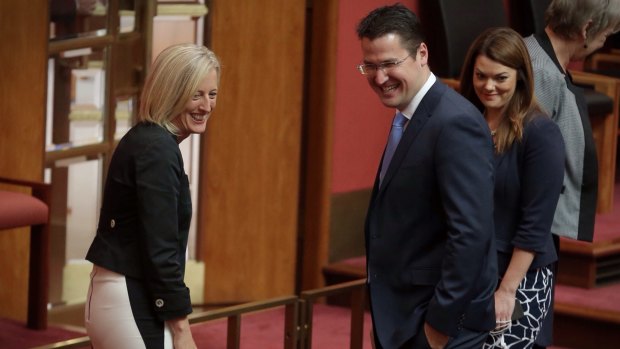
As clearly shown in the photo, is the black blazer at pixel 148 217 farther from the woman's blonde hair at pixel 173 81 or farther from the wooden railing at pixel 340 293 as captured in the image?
the wooden railing at pixel 340 293

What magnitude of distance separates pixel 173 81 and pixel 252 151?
2.69m

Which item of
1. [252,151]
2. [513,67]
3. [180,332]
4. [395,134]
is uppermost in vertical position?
[513,67]

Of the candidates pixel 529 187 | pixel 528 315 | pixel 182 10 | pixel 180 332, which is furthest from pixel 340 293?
pixel 182 10

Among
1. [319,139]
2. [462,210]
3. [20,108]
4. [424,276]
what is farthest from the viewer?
[319,139]

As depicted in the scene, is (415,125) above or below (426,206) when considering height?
above

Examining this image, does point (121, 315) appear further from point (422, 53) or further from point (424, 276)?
point (422, 53)

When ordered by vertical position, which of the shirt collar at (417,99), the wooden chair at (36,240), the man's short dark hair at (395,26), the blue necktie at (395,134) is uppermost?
the man's short dark hair at (395,26)

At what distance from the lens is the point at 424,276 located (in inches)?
99.4

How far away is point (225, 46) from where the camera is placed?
5.05 meters

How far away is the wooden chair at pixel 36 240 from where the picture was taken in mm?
4574

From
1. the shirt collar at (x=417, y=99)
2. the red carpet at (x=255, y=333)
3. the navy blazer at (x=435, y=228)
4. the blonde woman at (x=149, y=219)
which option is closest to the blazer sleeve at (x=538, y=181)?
the navy blazer at (x=435, y=228)

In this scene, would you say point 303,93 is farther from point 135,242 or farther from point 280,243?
point 135,242

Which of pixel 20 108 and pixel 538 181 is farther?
pixel 20 108

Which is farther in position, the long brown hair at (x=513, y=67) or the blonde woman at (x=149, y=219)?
the long brown hair at (x=513, y=67)
